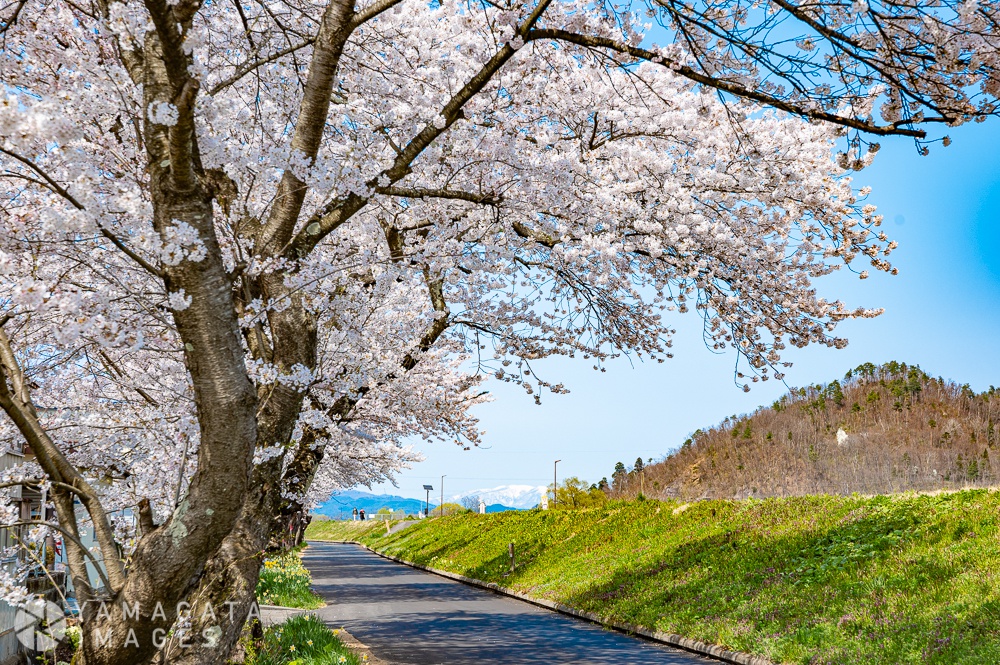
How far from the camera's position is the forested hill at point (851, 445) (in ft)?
65.2

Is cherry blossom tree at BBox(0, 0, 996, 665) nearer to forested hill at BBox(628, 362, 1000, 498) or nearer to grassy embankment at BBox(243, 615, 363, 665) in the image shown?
grassy embankment at BBox(243, 615, 363, 665)

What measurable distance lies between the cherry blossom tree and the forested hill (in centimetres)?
1209

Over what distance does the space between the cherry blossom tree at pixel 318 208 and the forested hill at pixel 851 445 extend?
1209cm

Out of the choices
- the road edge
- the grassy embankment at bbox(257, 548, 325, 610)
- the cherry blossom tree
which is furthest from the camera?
the grassy embankment at bbox(257, 548, 325, 610)

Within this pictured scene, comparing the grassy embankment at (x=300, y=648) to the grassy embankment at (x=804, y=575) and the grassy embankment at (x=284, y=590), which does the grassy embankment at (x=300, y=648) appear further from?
the grassy embankment at (x=804, y=575)

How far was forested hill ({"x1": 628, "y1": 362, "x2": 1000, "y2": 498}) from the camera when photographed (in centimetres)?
1986

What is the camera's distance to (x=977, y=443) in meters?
21.2

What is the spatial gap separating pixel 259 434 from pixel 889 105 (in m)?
5.55

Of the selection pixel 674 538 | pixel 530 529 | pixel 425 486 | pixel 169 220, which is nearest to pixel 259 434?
pixel 169 220

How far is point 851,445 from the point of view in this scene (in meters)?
23.1

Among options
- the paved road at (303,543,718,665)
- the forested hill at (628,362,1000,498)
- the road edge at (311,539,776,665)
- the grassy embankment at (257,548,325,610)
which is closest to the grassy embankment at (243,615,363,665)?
the paved road at (303,543,718,665)

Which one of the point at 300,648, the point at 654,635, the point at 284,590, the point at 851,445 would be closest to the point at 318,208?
the point at 300,648

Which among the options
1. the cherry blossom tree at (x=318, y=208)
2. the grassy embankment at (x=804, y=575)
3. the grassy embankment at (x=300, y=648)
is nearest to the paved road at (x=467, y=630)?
the grassy embankment at (x=804, y=575)

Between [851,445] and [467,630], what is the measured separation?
15065 mm
